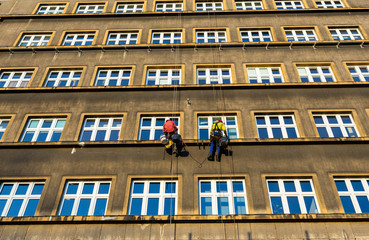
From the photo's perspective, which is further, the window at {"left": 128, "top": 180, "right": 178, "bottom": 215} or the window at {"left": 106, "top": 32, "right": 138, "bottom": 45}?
the window at {"left": 106, "top": 32, "right": 138, "bottom": 45}

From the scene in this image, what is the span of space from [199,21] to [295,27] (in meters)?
6.18

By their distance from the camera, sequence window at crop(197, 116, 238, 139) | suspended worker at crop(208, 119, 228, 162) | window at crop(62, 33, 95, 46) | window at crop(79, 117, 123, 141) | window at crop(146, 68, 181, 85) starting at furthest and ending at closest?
window at crop(62, 33, 95, 46)
window at crop(146, 68, 181, 85)
window at crop(79, 117, 123, 141)
window at crop(197, 116, 238, 139)
suspended worker at crop(208, 119, 228, 162)

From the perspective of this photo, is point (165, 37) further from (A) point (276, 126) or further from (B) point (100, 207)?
(B) point (100, 207)

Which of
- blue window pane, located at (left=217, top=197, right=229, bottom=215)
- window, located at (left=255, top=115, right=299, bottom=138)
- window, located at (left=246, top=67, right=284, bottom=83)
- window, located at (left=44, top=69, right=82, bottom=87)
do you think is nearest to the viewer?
blue window pane, located at (left=217, top=197, right=229, bottom=215)

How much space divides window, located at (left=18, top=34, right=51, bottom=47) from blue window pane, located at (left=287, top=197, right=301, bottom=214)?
56.3ft

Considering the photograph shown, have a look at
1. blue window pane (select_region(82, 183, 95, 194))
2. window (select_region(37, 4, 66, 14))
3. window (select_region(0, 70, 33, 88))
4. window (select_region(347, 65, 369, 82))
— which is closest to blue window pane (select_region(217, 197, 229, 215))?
blue window pane (select_region(82, 183, 95, 194))

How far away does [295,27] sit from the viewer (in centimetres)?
1973

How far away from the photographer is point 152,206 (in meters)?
11.9

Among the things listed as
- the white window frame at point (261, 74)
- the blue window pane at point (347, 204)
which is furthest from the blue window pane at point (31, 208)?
the blue window pane at point (347, 204)

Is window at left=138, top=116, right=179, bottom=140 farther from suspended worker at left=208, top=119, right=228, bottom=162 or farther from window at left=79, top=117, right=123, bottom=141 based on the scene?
suspended worker at left=208, top=119, right=228, bottom=162

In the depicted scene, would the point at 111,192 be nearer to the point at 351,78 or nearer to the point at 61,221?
the point at 61,221

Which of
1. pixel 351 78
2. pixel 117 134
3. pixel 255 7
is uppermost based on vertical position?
pixel 255 7

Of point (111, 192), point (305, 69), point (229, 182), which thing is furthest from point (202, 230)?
point (305, 69)

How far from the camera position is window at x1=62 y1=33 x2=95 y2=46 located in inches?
775
